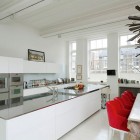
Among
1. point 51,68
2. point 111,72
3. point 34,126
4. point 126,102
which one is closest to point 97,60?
point 111,72

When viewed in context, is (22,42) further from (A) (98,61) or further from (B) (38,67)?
(A) (98,61)

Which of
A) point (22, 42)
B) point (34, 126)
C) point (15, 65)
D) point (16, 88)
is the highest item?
point (22, 42)

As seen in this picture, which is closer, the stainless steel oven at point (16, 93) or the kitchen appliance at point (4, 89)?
the kitchen appliance at point (4, 89)

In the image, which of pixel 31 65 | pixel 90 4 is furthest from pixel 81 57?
pixel 90 4

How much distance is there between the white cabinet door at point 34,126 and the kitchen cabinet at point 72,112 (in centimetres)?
20

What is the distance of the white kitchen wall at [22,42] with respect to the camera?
4.89 meters

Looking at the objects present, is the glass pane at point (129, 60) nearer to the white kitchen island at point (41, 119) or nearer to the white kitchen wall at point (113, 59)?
the white kitchen wall at point (113, 59)

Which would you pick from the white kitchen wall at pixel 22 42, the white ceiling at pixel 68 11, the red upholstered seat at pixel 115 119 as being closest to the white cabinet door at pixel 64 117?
the red upholstered seat at pixel 115 119

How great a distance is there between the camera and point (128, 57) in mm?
6688

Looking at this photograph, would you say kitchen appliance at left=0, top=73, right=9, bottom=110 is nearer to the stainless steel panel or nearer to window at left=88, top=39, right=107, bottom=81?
the stainless steel panel

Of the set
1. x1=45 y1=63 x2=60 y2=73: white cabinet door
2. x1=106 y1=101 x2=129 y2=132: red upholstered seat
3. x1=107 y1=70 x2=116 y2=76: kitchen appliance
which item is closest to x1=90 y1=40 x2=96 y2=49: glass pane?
x1=107 y1=70 x2=116 y2=76: kitchen appliance

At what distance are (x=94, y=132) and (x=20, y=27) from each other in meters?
4.64

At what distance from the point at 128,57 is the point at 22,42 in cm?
495

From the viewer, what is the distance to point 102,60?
24.1 ft
